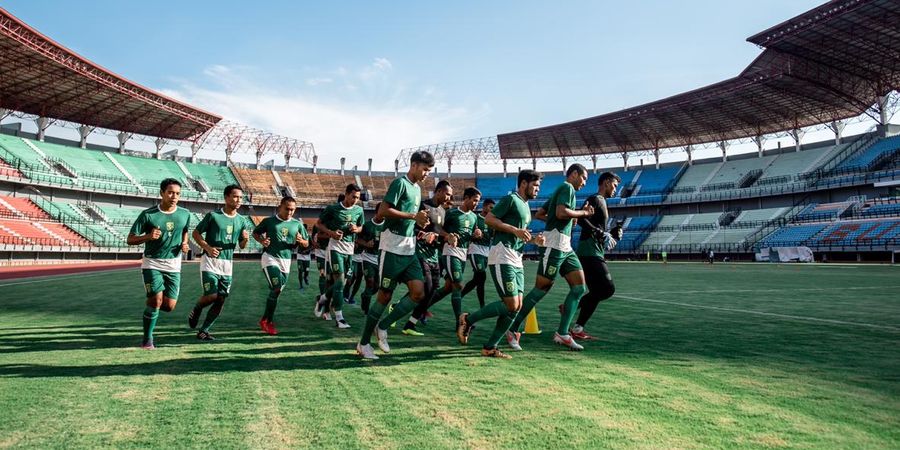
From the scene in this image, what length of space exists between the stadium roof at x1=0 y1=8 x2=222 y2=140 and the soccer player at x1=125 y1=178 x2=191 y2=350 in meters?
38.3

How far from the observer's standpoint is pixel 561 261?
633 centimetres

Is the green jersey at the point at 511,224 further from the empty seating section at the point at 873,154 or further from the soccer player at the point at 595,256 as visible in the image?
the empty seating section at the point at 873,154

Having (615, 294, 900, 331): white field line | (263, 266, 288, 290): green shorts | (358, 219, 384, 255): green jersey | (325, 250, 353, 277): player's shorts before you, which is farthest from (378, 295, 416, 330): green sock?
(615, 294, 900, 331): white field line

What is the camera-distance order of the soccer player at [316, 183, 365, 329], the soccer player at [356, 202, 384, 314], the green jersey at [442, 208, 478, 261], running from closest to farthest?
1. the green jersey at [442, 208, 478, 261]
2. the soccer player at [316, 183, 365, 329]
3. the soccer player at [356, 202, 384, 314]

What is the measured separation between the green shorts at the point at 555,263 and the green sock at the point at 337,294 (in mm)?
3507

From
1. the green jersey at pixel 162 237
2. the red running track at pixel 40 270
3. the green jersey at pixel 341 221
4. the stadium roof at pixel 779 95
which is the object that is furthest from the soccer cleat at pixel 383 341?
the stadium roof at pixel 779 95

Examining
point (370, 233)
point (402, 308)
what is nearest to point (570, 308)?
point (402, 308)

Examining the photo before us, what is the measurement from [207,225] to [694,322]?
7660 millimetres

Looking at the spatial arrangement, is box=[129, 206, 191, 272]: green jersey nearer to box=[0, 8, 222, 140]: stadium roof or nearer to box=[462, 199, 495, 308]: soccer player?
box=[462, 199, 495, 308]: soccer player

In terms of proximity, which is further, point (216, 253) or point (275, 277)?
point (275, 277)

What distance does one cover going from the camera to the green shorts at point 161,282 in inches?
242

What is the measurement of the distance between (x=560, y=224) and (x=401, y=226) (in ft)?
6.91

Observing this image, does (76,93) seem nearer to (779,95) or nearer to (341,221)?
(341,221)

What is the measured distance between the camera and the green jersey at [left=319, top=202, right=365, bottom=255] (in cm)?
882
